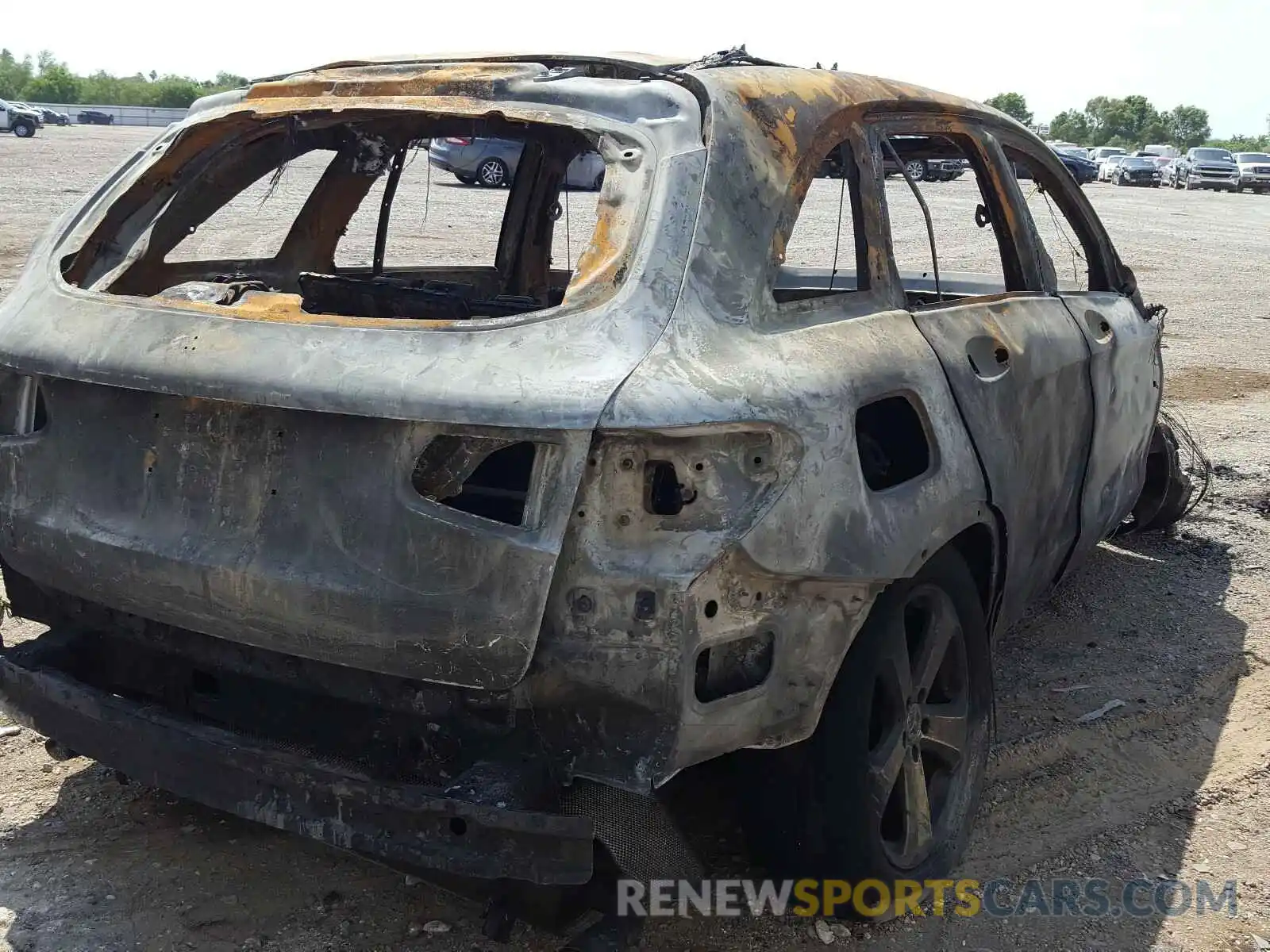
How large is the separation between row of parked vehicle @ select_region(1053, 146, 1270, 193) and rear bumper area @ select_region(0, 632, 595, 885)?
43539 millimetres

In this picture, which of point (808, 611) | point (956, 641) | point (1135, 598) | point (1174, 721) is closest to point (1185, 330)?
point (1135, 598)

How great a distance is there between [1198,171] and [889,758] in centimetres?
4711

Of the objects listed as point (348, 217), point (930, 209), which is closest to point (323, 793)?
point (348, 217)

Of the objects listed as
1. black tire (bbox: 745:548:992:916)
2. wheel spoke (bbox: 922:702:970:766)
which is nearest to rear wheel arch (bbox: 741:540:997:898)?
black tire (bbox: 745:548:992:916)

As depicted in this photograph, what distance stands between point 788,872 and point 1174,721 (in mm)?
1920

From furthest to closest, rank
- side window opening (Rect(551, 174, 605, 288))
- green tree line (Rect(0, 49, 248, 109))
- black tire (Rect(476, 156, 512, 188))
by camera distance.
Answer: green tree line (Rect(0, 49, 248, 109))
black tire (Rect(476, 156, 512, 188))
side window opening (Rect(551, 174, 605, 288))

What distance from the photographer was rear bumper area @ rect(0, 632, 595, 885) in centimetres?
226

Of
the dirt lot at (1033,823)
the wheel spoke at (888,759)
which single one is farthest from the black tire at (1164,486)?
the wheel spoke at (888,759)

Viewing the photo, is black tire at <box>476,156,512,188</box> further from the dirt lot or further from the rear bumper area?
the rear bumper area

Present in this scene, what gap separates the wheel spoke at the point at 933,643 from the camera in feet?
9.96

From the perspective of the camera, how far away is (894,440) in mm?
2918

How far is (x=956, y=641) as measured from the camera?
10.5 feet

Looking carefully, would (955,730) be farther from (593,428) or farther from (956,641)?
(593,428)

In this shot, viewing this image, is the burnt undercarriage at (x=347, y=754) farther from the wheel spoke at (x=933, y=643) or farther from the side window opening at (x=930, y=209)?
the side window opening at (x=930, y=209)
